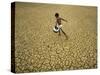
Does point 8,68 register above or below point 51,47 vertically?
below

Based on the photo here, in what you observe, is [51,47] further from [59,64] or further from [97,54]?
[97,54]

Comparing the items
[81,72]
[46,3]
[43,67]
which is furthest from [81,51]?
[46,3]

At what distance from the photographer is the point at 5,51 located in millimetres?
2473

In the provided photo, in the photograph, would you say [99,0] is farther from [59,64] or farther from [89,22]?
[59,64]

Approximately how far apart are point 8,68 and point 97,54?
1107 mm

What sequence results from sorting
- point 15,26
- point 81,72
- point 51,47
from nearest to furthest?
point 15,26
point 51,47
point 81,72

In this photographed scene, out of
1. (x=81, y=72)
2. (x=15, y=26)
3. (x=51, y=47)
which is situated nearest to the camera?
(x=15, y=26)

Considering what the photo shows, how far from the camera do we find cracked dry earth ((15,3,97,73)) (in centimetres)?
249

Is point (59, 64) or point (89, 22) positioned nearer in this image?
point (59, 64)

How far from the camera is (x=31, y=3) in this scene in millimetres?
2521

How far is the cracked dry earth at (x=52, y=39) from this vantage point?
249 centimetres

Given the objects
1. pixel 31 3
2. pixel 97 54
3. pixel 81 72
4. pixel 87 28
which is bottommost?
pixel 81 72

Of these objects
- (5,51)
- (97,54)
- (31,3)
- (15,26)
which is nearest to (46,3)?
(31,3)

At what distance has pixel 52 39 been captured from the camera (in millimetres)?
2631
